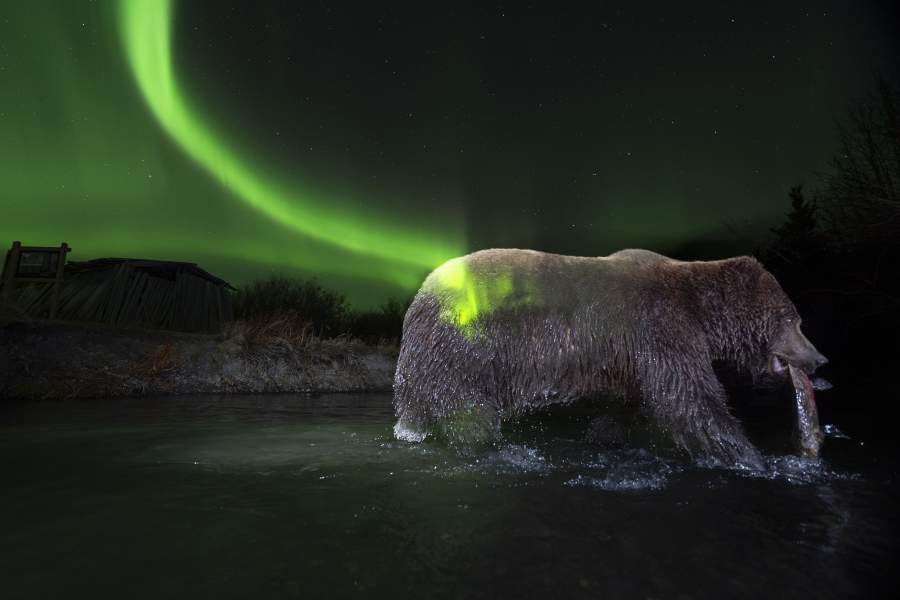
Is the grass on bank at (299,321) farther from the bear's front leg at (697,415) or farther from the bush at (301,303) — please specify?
the bear's front leg at (697,415)

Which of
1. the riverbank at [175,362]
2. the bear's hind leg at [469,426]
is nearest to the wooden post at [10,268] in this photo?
the riverbank at [175,362]

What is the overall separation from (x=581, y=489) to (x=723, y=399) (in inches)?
62.0

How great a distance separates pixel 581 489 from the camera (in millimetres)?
3117

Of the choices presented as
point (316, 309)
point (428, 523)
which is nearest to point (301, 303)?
point (316, 309)

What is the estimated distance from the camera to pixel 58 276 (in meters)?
9.96

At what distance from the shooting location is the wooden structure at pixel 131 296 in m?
10.0

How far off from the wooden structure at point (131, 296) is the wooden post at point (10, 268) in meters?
0.16

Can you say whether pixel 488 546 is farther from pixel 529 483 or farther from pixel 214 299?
pixel 214 299

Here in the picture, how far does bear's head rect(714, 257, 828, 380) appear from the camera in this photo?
4.28 metres

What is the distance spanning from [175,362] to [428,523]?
9.25m

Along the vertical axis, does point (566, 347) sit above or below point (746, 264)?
below

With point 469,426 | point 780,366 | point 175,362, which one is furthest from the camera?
point 175,362

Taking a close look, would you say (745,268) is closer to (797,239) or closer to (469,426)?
(469,426)

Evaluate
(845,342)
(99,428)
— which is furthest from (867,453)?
(845,342)
